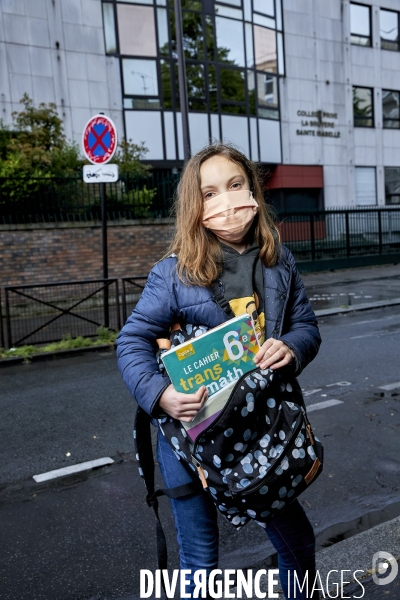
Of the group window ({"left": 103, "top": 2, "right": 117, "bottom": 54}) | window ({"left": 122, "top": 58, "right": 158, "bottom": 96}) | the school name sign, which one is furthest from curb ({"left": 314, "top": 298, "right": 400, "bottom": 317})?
the school name sign

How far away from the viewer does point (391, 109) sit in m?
31.8

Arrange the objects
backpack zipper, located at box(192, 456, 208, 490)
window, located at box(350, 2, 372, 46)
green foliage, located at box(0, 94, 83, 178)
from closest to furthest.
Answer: backpack zipper, located at box(192, 456, 208, 490) < green foliage, located at box(0, 94, 83, 178) < window, located at box(350, 2, 372, 46)

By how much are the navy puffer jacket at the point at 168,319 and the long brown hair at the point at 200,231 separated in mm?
48

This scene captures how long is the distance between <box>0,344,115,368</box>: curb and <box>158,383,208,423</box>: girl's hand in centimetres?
776

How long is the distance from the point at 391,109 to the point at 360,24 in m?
4.50

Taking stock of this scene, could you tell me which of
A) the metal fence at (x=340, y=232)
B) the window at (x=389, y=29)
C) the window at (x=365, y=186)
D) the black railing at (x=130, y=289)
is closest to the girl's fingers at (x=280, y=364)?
the black railing at (x=130, y=289)

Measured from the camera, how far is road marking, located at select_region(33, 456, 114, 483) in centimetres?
450

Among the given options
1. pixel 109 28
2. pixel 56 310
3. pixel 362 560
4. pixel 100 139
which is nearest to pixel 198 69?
pixel 109 28

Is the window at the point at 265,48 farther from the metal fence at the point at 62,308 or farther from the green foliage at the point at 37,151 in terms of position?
the metal fence at the point at 62,308

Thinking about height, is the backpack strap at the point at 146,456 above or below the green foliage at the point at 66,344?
above

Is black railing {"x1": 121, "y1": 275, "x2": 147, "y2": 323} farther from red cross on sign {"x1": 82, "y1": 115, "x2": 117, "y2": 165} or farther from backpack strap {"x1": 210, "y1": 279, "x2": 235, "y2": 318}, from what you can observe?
backpack strap {"x1": 210, "y1": 279, "x2": 235, "y2": 318}

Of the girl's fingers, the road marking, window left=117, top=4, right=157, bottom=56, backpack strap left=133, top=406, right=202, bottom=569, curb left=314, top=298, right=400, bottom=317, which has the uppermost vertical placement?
window left=117, top=4, right=157, bottom=56

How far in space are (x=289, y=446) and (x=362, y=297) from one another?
13766 mm

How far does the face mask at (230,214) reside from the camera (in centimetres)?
217
